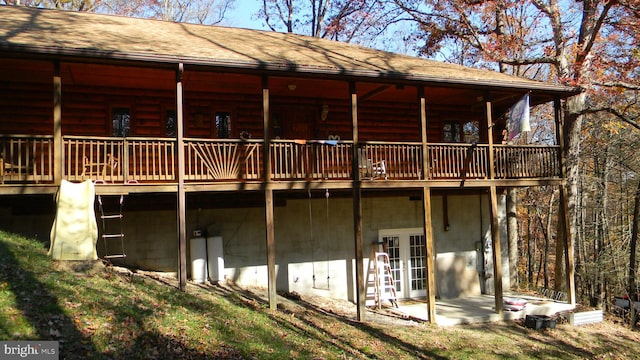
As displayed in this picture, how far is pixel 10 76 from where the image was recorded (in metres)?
12.9

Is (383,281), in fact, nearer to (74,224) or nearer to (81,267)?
(81,267)

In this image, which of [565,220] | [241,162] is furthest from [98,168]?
[565,220]

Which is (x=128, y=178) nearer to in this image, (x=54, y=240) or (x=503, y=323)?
(x=54, y=240)

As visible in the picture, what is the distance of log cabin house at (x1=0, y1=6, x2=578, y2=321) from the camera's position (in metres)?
11.9

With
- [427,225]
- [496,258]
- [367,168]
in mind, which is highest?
[367,168]

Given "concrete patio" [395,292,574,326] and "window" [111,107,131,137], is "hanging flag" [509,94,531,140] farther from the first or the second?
"window" [111,107,131,137]

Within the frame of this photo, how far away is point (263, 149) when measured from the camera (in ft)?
41.8

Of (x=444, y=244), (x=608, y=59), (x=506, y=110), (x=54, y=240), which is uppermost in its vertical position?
(x=608, y=59)

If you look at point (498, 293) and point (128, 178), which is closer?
point (128, 178)

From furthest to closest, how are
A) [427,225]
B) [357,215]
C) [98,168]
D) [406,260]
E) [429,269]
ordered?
[406,260] → [427,225] → [429,269] → [357,215] → [98,168]

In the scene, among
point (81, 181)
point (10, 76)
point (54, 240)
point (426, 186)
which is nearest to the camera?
point (54, 240)

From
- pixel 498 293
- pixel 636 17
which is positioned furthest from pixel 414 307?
pixel 636 17

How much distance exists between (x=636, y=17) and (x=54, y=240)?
22.3 meters

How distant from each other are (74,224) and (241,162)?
4.17 meters
